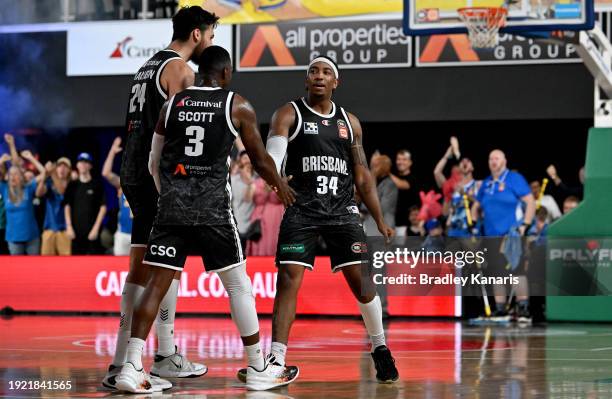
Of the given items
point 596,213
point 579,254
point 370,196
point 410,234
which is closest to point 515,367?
point 370,196

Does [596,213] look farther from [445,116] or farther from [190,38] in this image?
[190,38]

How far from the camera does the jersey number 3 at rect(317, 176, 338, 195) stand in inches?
353

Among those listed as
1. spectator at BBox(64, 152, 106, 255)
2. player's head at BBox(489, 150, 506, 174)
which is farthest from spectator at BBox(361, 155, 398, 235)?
spectator at BBox(64, 152, 106, 255)

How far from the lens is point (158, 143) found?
826cm

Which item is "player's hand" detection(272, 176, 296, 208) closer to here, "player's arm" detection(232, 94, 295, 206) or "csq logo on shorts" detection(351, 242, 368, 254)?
"player's arm" detection(232, 94, 295, 206)

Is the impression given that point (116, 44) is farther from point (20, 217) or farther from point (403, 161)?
point (403, 161)

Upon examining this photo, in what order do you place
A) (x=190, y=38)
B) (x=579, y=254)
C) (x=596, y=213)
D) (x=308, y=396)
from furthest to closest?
(x=596, y=213) → (x=579, y=254) → (x=190, y=38) → (x=308, y=396)

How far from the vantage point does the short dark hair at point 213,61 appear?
832 cm

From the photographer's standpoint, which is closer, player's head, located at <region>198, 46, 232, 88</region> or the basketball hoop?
player's head, located at <region>198, 46, 232, 88</region>

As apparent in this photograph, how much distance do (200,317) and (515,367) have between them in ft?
27.8

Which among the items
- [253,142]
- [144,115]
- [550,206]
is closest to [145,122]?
[144,115]

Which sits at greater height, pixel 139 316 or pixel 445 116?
pixel 445 116

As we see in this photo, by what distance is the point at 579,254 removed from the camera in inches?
605

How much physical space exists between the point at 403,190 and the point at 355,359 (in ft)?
24.7
